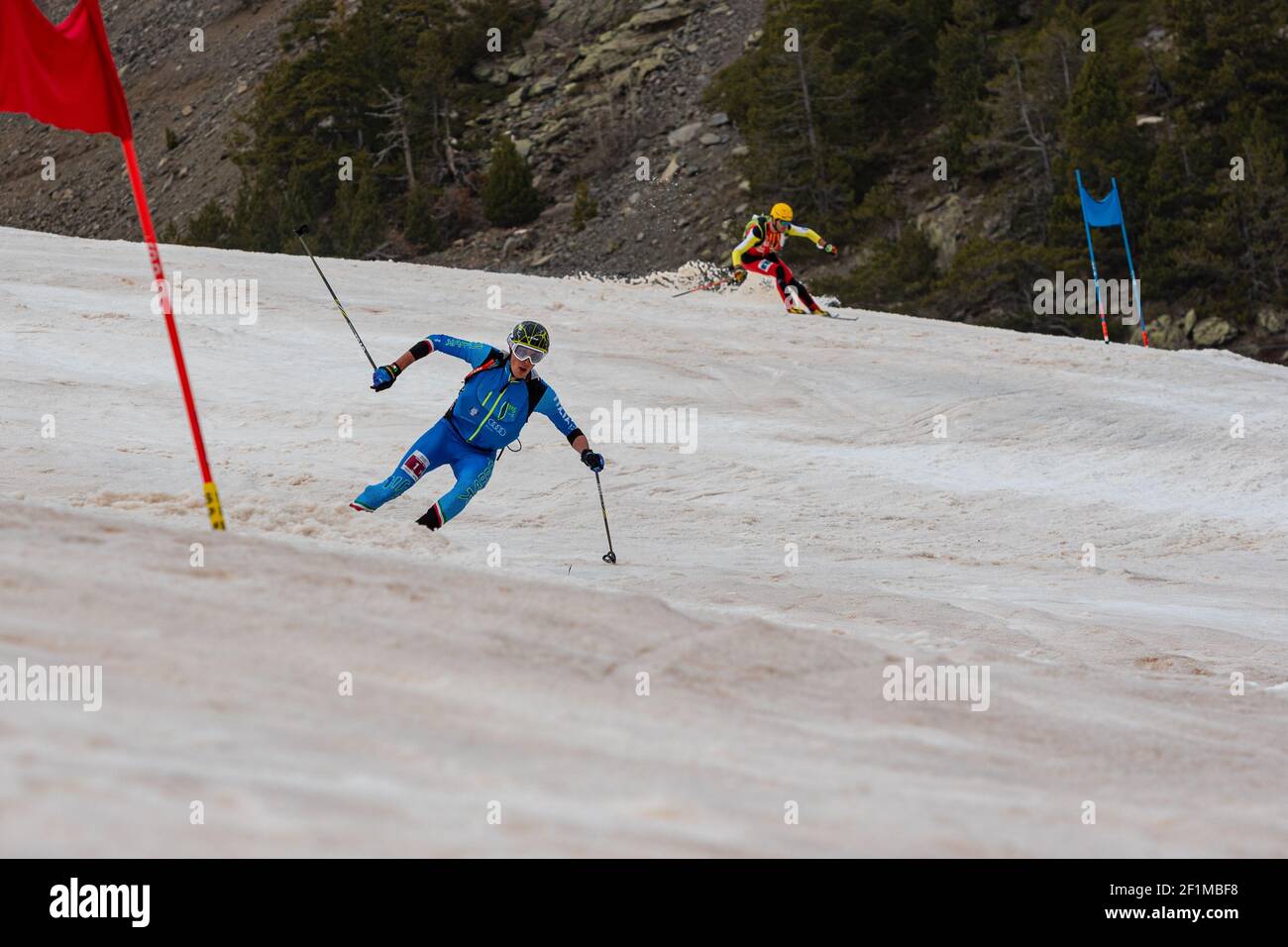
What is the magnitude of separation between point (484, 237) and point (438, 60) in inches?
327

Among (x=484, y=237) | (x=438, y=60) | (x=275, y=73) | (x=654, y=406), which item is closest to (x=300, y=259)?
(x=654, y=406)

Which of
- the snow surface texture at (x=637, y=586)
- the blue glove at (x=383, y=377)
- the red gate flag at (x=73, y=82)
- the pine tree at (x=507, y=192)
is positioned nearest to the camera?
the snow surface texture at (x=637, y=586)

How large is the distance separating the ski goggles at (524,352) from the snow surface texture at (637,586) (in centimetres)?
142

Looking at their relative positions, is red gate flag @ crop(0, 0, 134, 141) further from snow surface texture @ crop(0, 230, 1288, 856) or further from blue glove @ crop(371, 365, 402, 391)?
blue glove @ crop(371, 365, 402, 391)

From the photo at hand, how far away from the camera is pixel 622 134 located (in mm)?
53375

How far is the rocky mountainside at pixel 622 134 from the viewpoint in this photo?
47.8 m

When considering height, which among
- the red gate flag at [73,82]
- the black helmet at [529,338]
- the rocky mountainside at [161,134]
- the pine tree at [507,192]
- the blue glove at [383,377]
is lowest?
the blue glove at [383,377]

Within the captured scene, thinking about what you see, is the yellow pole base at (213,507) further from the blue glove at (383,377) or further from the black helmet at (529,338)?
the black helmet at (529,338)

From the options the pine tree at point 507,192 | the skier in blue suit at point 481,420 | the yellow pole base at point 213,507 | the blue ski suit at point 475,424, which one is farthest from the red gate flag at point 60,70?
the pine tree at point 507,192

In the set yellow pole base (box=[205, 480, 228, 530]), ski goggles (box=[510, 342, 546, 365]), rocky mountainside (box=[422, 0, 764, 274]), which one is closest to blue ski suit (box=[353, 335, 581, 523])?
ski goggles (box=[510, 342, 546, 365])

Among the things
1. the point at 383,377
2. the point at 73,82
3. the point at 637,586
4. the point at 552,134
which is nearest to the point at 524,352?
the point at 383,377

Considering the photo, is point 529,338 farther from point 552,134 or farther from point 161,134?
point 161,134

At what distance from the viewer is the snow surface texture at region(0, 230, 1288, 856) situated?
3885mm

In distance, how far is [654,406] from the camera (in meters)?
15.0
